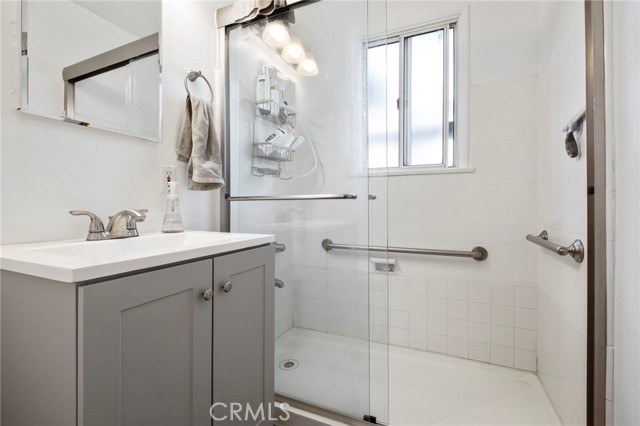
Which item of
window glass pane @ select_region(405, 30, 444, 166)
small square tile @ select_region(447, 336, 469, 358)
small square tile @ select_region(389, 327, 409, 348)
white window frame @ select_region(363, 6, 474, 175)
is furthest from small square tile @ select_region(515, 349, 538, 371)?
window glass pane @ select_region(405, 30, 444, 166)

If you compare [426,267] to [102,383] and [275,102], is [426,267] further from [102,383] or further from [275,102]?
[102,383]

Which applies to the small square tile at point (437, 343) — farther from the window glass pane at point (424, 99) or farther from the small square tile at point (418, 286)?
the window glass pane at point (424, 99)

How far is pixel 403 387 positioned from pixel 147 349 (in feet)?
4.50

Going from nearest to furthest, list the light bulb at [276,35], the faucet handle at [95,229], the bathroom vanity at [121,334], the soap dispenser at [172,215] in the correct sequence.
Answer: the bathroom vanity at [121,334], the faucet handle at [95,229], the soap dispenser at [172,215], the light bulb at [276,35]

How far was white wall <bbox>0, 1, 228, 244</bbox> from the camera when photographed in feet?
2.68

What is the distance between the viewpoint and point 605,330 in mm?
796

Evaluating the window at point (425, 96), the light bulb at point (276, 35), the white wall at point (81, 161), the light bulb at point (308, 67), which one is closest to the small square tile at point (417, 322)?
the window at point (425, 96)

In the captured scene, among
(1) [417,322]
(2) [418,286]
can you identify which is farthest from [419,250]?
(1) [417,322]

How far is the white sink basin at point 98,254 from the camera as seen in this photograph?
54 centimetres

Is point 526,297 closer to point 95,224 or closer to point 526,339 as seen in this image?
point 526,339

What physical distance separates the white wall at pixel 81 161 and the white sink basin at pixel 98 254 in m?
0.10

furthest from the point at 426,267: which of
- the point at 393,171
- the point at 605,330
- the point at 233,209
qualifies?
the point at 233,209

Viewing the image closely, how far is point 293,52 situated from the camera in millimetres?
1537

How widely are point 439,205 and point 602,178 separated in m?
1.03
